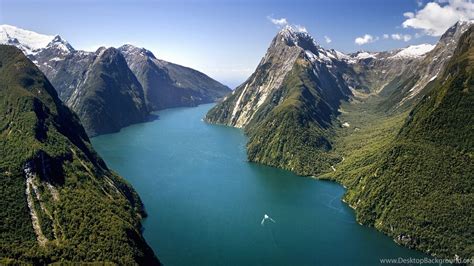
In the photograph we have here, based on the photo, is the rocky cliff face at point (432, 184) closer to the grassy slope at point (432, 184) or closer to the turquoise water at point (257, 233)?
the grassy slope at point (432, 184)

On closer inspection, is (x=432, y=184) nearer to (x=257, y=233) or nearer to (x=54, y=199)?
(x=257, y=233)

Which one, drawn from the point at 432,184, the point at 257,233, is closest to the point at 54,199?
the point at 257,233

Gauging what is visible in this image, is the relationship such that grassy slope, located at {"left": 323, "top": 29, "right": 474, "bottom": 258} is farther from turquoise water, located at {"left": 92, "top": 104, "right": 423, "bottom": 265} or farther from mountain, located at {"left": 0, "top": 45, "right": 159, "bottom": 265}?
mountain, located at {"left": 0, "top": 45, "right": 159, "bottom": 265}

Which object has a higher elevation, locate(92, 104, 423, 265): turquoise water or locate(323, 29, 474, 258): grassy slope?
locate(323, 29, 474, 258): grassy slope

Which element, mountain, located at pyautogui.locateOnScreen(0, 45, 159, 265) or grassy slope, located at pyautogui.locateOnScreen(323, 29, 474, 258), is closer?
mountain, located at pyautogui.locateOnScreen(0, 45, 159, 265)

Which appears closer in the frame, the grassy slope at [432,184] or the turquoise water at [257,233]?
the turquoise water at [257,233]

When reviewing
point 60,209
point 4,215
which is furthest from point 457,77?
point 4,215

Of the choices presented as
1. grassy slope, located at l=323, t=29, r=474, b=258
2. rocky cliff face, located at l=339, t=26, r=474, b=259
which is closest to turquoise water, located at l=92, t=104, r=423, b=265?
rocky cliff face, located at l=339, t=26, r=474, b=259

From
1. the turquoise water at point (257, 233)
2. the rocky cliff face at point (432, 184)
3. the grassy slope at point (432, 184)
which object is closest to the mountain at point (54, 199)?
the turquoise water at point (257, 233)
